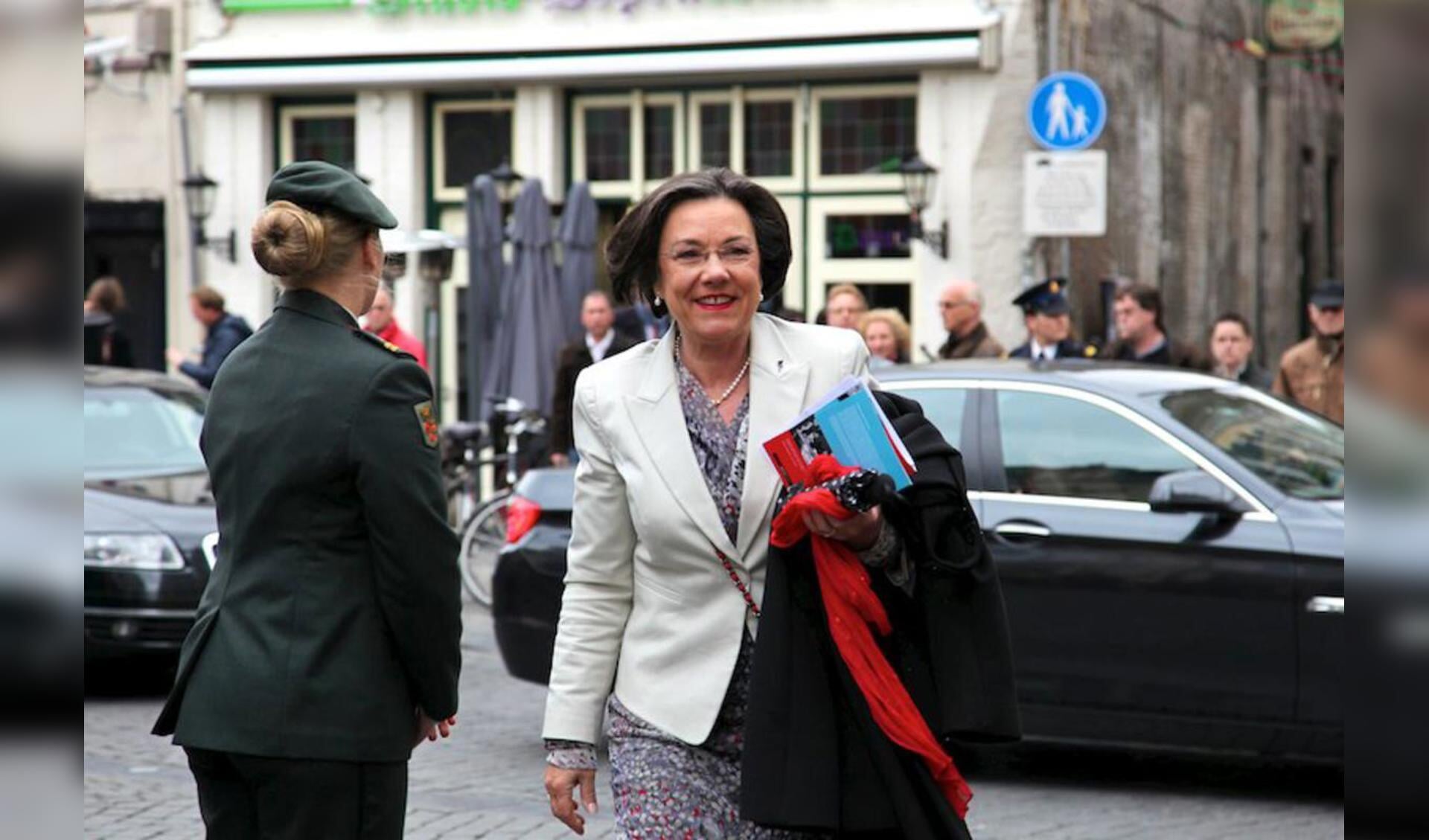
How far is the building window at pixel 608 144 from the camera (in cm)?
2188

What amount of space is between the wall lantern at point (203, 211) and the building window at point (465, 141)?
228 cm

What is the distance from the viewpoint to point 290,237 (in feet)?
13.2

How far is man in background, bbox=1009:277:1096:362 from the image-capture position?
1359cm

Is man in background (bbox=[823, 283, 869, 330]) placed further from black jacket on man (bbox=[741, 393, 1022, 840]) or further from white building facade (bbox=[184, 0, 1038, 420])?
black jacket on man (bbox=[741, 393, 1022, 840])

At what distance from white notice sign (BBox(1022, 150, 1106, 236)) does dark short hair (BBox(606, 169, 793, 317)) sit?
1261 cm

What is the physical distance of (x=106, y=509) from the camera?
35.9 feet

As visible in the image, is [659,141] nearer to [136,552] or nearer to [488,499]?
[488,499]

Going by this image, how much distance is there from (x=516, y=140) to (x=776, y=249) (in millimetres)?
18027

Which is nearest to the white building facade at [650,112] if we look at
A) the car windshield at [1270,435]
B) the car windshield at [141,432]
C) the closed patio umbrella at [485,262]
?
the closed patio umbrella at [485,262]

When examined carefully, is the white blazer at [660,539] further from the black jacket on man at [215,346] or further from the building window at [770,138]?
the building window at [770,138]

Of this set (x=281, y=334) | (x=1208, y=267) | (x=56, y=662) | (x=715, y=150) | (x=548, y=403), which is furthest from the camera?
(x=1208, y=267)

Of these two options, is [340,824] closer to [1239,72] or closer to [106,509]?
[106,509]

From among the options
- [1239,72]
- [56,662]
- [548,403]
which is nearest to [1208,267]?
[1239,72]

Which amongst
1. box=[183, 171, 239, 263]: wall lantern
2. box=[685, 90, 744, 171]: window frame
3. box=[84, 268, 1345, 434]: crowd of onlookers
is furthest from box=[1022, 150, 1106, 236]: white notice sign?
box=[183, 171, 239, 263]: wall lantern
